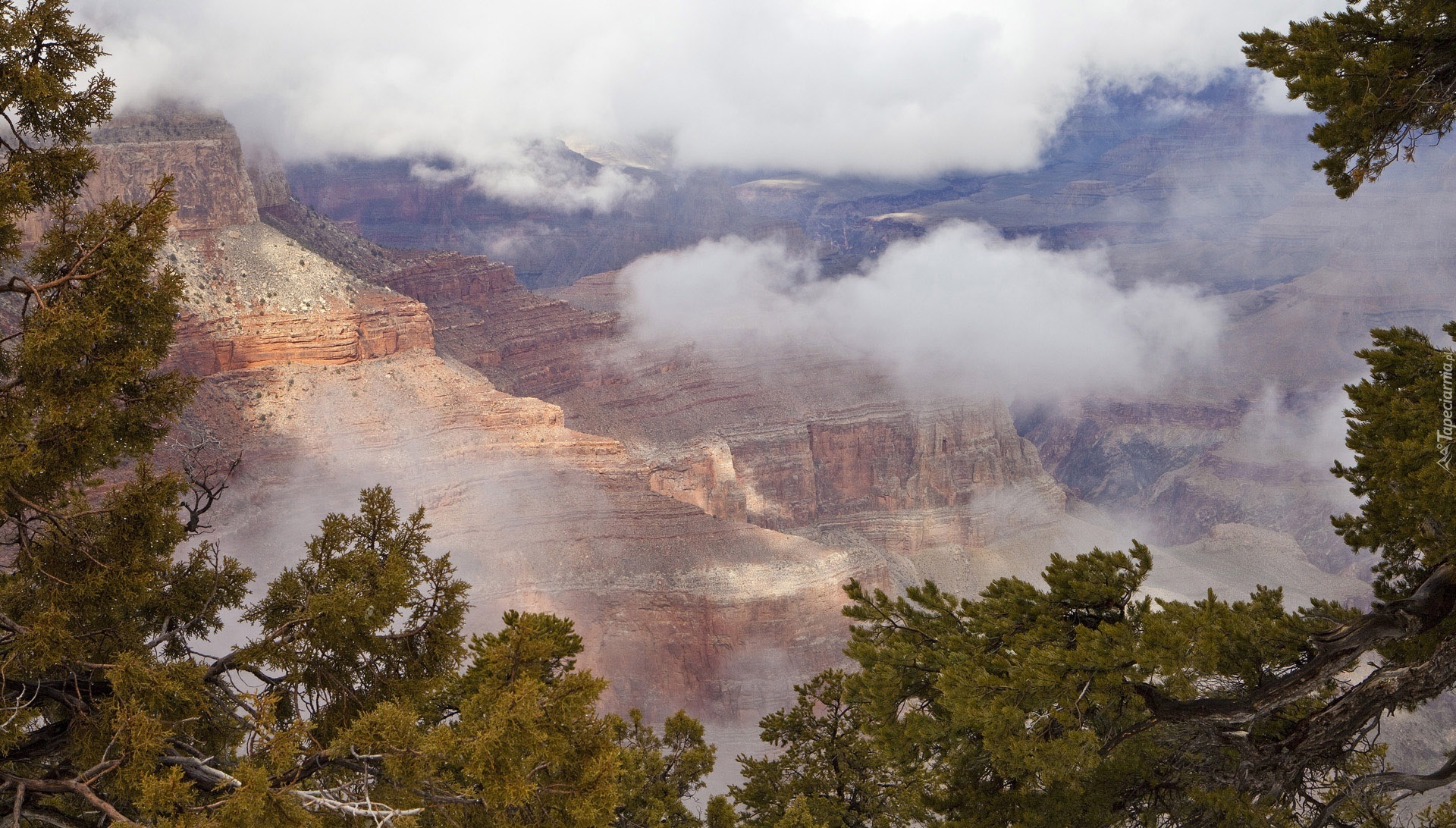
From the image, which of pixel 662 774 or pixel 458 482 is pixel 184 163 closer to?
pixel 458 482

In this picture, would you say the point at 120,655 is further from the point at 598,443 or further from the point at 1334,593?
the point at 1334,593

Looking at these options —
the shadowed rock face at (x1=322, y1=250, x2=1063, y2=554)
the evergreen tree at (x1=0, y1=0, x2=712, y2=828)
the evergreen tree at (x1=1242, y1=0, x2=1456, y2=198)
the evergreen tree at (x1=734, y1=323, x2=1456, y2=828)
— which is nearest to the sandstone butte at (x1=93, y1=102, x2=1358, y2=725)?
the shadowed rock face at (x1=322, y1=250, x2=1063, y2=554)

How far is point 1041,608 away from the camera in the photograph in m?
10.3

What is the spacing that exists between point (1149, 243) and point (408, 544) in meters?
171

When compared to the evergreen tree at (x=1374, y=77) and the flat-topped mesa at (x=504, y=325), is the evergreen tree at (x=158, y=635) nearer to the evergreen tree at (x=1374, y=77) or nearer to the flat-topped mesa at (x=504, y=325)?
the evergreen tree at (x=1374, y=77)

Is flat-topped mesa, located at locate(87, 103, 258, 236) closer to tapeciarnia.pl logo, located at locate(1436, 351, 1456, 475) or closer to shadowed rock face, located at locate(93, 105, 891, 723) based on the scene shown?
shadowed rock face, located at locate(93, 105, 891, 723)

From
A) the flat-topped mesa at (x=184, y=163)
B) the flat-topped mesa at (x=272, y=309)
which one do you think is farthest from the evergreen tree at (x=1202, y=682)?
the flat-topped mesa at (x=184, y=163)

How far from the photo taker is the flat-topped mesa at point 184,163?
167ft

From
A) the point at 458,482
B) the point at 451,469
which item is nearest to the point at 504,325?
the point at 451,469

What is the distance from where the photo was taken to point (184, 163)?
53.8 metres

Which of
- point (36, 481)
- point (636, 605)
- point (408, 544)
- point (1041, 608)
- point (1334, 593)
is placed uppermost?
point (36, 481)

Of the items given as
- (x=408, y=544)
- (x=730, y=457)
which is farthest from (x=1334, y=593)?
(x=408, y=544)

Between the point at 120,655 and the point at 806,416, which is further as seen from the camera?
the point at 806,416

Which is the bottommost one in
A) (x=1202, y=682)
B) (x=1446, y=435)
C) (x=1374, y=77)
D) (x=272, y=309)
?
(x=272, y=309)
